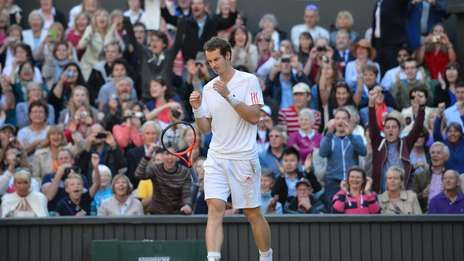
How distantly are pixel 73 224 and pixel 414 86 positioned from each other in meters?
6.54

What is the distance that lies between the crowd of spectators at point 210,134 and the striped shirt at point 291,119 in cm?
2

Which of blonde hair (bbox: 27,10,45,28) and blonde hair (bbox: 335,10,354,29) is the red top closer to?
blonde hair (bbox: 335,10,354,29)

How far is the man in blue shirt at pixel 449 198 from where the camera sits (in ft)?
46.4

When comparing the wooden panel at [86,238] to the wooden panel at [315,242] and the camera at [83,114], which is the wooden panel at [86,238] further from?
the camera at [83,114]

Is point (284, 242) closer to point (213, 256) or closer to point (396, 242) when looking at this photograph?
point (396, 242)

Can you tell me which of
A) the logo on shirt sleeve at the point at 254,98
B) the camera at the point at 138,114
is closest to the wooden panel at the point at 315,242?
the logo on shirt sleeve at the point at 254,98

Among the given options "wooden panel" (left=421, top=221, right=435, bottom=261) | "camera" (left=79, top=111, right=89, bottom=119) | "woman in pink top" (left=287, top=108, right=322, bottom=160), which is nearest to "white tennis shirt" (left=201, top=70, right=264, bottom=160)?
"wooden panel" (left=421, top=221, right=435, bottom=261)

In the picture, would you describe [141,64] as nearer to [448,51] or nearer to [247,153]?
[448,51]

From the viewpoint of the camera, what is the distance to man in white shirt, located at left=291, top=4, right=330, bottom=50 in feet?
62.5

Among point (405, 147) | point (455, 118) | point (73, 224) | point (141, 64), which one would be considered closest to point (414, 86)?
point (455, 118)

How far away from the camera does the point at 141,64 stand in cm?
1844

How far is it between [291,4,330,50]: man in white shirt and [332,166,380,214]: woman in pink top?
5160 millimetres

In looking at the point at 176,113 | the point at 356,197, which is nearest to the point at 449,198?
the point at 356,197

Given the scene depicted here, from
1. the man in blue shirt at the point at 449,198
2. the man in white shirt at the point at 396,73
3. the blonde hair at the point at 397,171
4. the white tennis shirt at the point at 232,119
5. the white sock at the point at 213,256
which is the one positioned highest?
the man in white shirt at the point at 396,73
